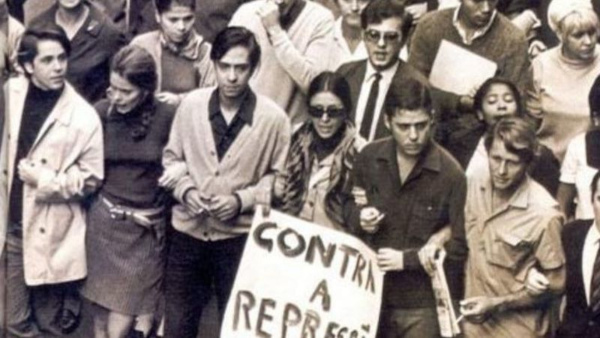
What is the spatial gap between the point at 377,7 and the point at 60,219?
157 cm

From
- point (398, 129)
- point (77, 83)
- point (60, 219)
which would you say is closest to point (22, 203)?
point (60, 219)

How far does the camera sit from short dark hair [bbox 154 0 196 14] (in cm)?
547

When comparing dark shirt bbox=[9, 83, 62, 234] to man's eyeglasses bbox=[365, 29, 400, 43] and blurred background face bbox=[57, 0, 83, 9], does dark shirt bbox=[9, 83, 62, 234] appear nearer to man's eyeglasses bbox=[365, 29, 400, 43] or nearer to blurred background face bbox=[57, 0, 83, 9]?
blurred background face bbox=[57, 0, 83, 9]

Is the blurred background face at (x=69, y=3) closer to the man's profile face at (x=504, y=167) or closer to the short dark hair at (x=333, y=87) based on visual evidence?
the short dark hair at (x=333, y=87)

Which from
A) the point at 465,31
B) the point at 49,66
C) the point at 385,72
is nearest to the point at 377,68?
the point at 385,72

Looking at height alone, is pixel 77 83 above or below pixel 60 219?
above

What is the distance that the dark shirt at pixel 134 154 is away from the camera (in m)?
5.49

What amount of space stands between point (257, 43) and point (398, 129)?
2.18 feet

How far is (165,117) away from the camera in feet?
18.0

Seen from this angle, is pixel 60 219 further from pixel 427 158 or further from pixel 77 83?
pixel 427 158

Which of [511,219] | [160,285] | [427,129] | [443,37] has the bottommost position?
[160,285]

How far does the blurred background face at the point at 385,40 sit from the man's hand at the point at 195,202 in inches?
35.1

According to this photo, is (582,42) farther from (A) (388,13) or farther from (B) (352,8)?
(B) (352,8)

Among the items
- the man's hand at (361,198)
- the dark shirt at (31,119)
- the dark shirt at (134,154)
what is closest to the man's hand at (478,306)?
the man's hand at (361,198)
